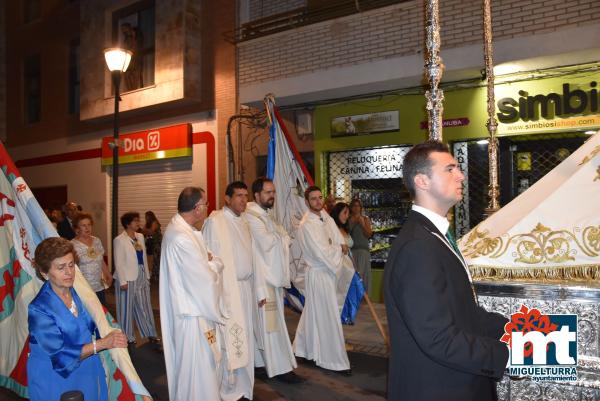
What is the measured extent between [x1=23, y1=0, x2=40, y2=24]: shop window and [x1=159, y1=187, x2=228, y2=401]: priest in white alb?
1803 cm

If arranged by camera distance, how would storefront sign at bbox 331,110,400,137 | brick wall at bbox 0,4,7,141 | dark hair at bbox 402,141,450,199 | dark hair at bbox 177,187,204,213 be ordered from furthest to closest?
1. brick wall at bbox 0,4,7,141
2. storefront sign at bbox 331,110,400,137
3. dark hair at bbox 177,187,204,213
4. dark hair at bbox 402,141,450,199

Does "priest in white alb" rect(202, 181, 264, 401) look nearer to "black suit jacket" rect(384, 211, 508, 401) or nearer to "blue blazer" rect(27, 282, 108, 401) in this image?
"blue blazer" rect(27, 282, 108, 401)

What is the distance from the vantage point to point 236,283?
217 inches

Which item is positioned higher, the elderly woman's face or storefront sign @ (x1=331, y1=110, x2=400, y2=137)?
storefront sign @ (x1=331, y1=110, x2=400, y2=137)

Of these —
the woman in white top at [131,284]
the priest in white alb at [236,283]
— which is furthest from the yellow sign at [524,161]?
the woman in white top at [131,284]

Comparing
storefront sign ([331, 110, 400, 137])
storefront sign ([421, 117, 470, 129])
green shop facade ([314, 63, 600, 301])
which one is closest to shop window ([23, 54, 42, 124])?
green shop facade ([314, 63, 600, 301])

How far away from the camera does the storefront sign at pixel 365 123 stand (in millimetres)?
10570

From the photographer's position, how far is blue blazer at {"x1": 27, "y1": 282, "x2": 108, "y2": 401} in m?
3.33

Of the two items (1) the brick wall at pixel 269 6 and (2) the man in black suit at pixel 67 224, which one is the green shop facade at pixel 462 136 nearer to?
(1) the brick wall at pixel 269 6

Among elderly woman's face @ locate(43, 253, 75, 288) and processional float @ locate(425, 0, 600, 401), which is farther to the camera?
elderly woman's face @ locate(43, 253, 75, 288)

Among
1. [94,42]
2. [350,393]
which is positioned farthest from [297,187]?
[94,42]

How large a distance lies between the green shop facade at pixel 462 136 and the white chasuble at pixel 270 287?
4.63 metres

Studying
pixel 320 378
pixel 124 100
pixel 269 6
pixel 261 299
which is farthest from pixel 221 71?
pixel 320 378

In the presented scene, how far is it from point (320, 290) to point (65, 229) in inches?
215
